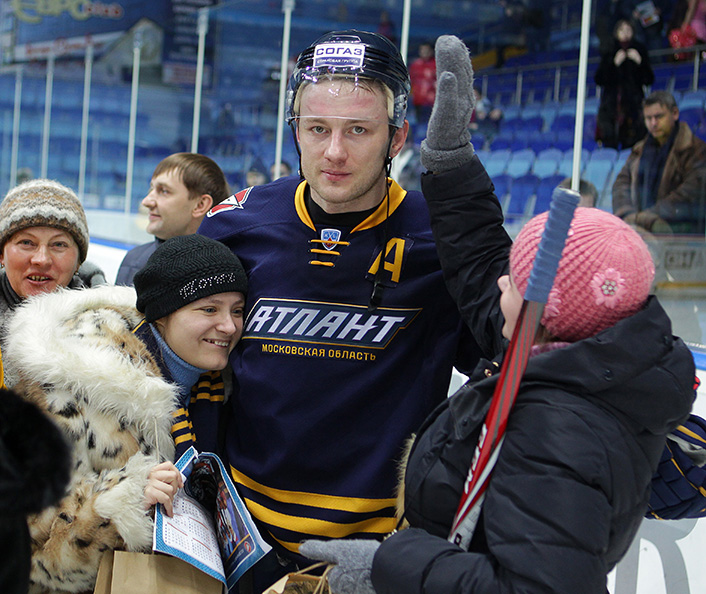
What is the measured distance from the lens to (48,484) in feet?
2.52

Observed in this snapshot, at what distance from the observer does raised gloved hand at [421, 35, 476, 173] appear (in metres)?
1.27

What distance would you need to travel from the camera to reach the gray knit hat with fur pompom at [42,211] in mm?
2033

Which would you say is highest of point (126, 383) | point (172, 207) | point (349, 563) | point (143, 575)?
point (172, 207)

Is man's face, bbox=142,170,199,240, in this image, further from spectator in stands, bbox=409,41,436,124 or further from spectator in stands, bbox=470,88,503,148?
spectator in stands, bbox=470,88,503,148

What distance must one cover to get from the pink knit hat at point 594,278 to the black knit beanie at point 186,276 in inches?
28.2

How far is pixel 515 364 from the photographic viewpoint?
981 mm

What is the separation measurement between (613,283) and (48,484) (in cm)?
74

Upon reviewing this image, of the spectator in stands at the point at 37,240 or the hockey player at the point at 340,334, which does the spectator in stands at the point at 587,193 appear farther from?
the spectator in stands at the point at 37,240

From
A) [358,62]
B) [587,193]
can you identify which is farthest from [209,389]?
[587,193]

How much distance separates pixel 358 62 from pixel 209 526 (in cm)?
98

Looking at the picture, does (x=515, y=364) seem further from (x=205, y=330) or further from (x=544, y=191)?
(x=544, y=191)

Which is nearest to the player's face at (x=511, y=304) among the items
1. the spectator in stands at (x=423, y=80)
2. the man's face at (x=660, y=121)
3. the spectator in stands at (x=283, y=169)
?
the man's face at (x=660, y=121)

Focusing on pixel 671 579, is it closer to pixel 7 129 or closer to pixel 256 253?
pixel 256 253

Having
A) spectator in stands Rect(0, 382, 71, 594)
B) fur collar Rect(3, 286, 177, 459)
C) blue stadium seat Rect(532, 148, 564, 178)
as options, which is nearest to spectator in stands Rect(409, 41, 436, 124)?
blue stadium seat Rect(532, 148, 564, 178)
